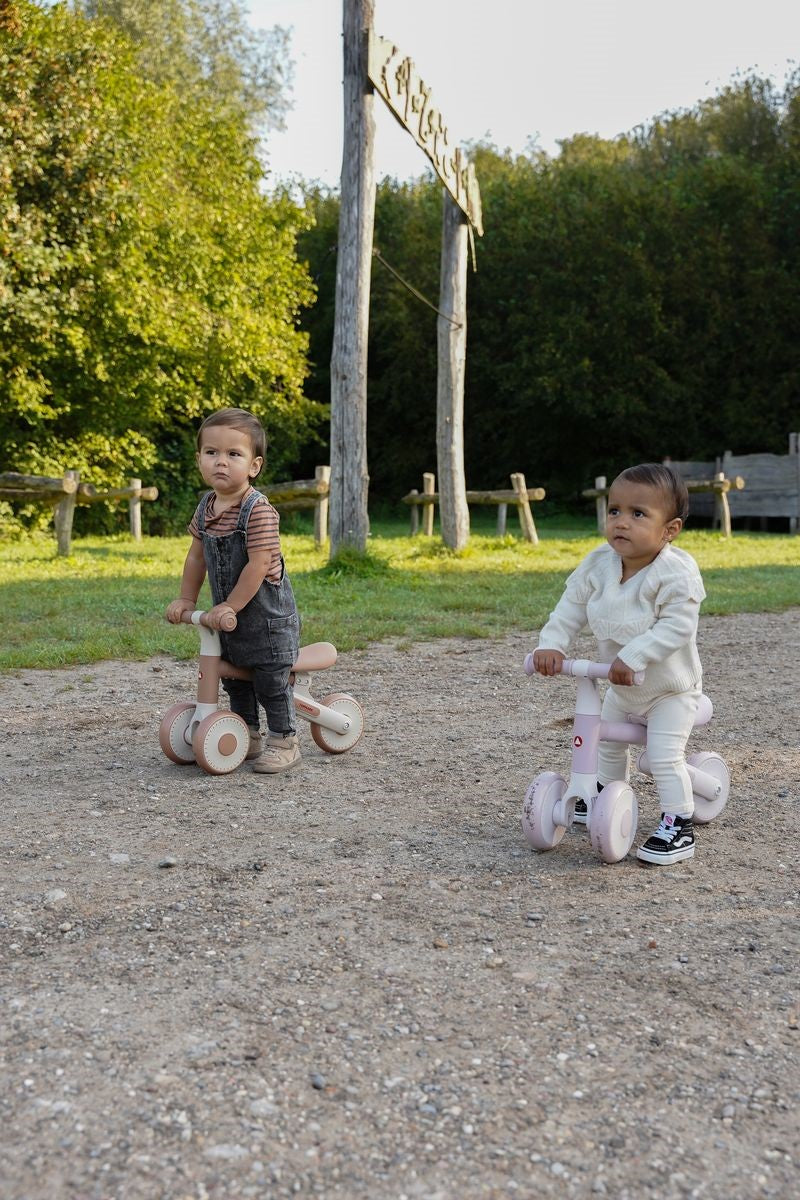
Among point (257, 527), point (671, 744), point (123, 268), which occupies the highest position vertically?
point (123, 268)

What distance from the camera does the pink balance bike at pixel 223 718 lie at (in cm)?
451

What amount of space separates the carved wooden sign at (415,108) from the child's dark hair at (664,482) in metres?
8.36

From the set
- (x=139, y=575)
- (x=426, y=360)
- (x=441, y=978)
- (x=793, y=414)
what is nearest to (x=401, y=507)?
(x=426, y=360)

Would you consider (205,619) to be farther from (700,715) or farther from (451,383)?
(451,383)

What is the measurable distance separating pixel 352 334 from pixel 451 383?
3.24 meters

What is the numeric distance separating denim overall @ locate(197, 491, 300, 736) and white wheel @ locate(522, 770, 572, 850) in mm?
1401

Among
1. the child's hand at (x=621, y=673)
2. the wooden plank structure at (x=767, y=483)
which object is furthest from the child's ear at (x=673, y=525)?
the wooden plank structure at (x=767, y=483)

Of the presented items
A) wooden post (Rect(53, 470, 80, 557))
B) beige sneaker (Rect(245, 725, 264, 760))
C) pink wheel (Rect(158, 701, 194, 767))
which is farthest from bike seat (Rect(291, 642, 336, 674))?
wooden post (Rect(53, 470, 80, 557))

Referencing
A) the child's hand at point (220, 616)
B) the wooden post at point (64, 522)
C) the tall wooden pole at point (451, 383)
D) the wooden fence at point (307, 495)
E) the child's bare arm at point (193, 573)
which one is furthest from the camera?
the wooden fence at point (307, 495)

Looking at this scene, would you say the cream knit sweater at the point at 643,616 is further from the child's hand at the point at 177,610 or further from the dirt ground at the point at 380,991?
the child's hand at the point at 177,610

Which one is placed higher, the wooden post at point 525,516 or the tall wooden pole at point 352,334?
the tall wooden pole at point 352,334

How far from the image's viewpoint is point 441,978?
270cm

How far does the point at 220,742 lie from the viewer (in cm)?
454

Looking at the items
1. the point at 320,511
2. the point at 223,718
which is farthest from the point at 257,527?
the point at 320,511
